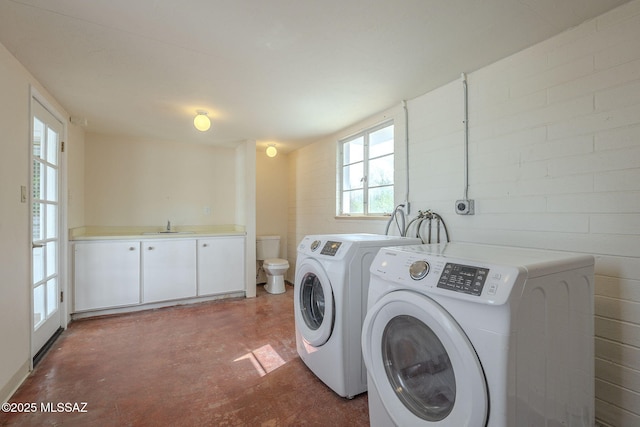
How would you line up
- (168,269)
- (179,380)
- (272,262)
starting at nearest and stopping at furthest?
(179,380) → (168,269) → (272,262)

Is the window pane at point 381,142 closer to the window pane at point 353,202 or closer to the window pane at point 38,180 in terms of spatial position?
the window pane at point 353,202

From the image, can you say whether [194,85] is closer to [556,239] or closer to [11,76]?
[11,76]

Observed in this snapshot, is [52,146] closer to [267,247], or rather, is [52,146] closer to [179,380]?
[179,380]

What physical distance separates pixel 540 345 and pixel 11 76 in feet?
10.0

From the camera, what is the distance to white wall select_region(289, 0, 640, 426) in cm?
136

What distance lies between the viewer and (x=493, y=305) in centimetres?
91

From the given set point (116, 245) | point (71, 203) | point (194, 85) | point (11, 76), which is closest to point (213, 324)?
point (116, 245)

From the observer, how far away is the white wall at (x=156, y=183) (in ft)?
11.7

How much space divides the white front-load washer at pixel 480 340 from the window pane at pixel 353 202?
5.89ft

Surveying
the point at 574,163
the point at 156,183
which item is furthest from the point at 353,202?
the point at 156,183

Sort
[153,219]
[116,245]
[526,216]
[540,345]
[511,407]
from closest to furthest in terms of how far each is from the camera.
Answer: [511,407]
[540,345]
[526,216]
[116,245]
[153,219]

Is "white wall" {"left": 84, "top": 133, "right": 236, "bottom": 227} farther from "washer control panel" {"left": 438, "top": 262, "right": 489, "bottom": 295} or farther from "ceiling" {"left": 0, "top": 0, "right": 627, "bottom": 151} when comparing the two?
"washer control panel" {"left": 438, "top": 262, "right": 489, "bottom": 295}

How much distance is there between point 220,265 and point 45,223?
1.74 metres

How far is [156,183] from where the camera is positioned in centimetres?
386
